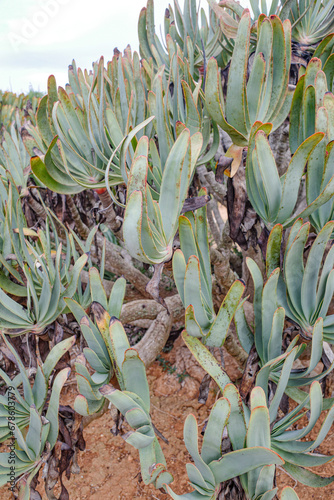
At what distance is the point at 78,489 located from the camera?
63.1 inches

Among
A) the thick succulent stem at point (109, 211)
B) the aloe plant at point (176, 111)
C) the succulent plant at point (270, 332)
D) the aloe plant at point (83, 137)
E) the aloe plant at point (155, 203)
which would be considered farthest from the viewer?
the thick succulent stem at point (109, 211)

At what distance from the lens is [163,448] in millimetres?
1730

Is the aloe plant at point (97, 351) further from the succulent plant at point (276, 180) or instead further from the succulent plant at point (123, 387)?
the succulent plant at point (276, 180)

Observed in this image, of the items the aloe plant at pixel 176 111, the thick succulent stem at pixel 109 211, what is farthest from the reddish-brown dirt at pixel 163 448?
Answer: the aloe plant at pixel 176 111

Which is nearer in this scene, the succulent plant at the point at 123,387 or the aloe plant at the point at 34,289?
the succulent plant at the point at 123,387

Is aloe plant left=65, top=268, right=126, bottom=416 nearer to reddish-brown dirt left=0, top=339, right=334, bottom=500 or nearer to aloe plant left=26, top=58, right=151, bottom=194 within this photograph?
aloe plant left=26, top=58, right=151, bottom=194

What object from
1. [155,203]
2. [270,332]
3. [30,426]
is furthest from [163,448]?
[155,203]

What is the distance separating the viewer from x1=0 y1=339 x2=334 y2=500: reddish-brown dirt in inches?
60.9

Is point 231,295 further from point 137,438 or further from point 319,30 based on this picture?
point 319,30

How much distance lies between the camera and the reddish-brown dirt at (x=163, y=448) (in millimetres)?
1546

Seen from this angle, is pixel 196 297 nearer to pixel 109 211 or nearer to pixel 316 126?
pixel 316 126

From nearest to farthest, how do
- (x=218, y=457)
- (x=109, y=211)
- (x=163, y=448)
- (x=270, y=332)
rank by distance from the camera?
1. (x=218, y=457)
2. (x=270, y=332)
3. (x=109, y=211)
4. (x=163, y=448)

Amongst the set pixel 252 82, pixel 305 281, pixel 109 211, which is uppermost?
pixel 252 82

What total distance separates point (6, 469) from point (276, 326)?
2.21ft
